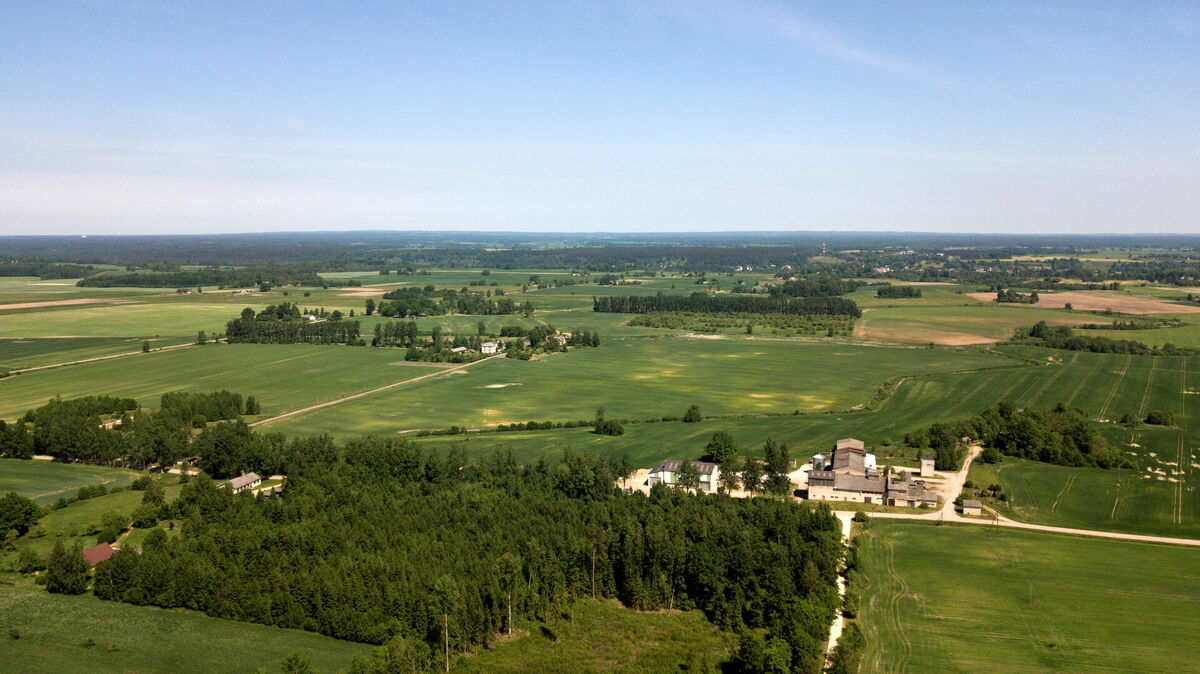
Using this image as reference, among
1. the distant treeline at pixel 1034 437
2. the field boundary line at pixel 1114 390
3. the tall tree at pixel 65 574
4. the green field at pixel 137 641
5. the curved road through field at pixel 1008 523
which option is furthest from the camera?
the field boundary line at pixel 1114 390

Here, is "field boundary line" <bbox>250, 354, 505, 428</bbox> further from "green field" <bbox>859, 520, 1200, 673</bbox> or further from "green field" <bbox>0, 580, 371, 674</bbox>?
"green field" <bbox>859, 520, 1200, 673</bbox>

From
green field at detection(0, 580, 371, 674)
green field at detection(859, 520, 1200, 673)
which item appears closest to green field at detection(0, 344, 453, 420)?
green field at detection(0, 580, 371, 674)

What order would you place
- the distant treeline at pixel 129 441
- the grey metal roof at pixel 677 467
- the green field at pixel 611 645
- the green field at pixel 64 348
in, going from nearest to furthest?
the green field at pixel 611 645
the grey metal roof at pixel 677 467
the distant treeline at pixel 129 441
the green field at pixel 64 348

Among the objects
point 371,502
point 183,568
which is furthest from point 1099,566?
point 183,568

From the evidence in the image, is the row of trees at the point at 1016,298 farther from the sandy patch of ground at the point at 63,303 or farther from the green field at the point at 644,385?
the sandy patch of ground at the point at 63,303

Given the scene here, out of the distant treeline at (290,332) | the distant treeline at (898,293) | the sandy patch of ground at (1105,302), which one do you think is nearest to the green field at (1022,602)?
the distant treeline at (290,332)

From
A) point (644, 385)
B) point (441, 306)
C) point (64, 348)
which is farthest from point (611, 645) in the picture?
point (441, 306)
